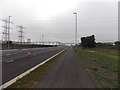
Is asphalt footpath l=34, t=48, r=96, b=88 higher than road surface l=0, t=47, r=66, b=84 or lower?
higher

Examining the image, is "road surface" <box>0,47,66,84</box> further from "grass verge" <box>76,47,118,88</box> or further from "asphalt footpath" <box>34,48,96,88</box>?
"grass verge" <box>76,47,118,88</box>

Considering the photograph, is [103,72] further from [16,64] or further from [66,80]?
[16,64]

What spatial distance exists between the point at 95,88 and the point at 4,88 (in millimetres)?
3608

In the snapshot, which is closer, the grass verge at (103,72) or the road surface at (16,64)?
the grass verge at (103,72)

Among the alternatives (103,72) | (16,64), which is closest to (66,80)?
(103,72)

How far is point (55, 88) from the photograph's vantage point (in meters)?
7.94

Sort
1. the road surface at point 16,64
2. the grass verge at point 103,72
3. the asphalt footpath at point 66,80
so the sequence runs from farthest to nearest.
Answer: the road surface at point 16,64, the grass verge at point 103,72, the asphalt footpath at point 66,80

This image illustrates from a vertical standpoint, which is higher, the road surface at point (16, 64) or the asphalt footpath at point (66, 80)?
the asphalt footpath at point (66, 80)

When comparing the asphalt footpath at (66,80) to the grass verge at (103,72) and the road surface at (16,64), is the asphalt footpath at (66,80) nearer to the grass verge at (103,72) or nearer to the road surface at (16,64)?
the grass verge at (103,72)

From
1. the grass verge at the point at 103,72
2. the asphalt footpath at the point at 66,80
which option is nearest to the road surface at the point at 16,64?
the asphalt footpath at the point at 66,80

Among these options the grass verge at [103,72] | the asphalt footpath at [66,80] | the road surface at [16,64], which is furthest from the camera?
the road surface at [16,64]

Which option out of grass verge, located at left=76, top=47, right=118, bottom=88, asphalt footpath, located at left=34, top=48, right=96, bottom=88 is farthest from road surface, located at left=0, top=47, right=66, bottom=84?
grass verge, located at left=76, top=47, right=118, bottom=88

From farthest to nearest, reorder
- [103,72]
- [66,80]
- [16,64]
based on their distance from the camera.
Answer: [16,64] → [103,72] → [66,80]

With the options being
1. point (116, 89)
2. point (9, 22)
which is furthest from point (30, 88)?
point (9, 22)
